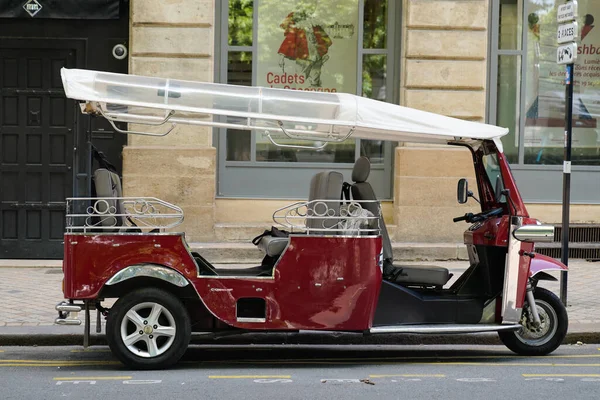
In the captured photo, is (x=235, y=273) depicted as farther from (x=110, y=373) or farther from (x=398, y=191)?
(x=398, y=191)

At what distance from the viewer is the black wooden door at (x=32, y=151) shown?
13602 mm

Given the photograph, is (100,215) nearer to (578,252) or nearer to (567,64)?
(567,64)

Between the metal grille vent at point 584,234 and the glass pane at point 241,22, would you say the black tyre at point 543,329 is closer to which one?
the metal grille vent at point 584,234

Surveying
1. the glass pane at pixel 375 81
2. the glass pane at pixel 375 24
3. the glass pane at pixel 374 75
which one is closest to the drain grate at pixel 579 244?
the glass pane at pixel 375 81

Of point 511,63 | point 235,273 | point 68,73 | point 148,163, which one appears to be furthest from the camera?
point 511,63

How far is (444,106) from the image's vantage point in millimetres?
13828

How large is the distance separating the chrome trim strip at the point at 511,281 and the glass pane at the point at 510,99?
643cm

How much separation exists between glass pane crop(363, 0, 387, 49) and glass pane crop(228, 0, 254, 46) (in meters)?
1.63

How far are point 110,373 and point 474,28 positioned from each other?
8206 millimetres

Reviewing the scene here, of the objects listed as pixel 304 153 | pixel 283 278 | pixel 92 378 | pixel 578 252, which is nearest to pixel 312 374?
pixel 283 278

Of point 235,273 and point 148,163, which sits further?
point 148,163

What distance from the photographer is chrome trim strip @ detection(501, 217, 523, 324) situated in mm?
8148

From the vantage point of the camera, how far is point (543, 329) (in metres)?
8.44

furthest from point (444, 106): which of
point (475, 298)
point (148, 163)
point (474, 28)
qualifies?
point (475, 298)
